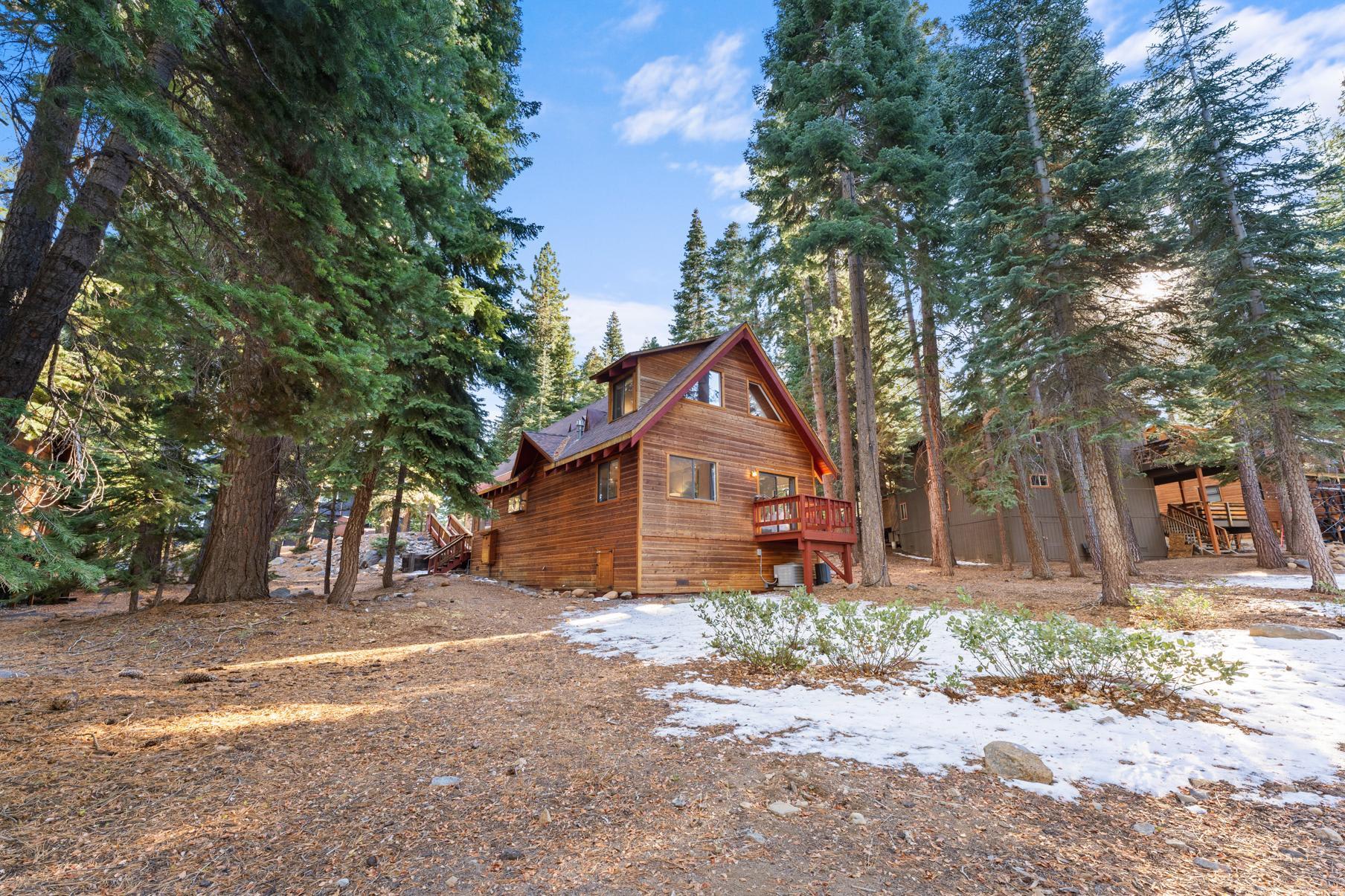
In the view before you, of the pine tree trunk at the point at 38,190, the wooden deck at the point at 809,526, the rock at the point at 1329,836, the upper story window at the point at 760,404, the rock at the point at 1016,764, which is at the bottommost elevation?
the rock at the point at 1329,836

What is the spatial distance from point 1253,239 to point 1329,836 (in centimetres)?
1277

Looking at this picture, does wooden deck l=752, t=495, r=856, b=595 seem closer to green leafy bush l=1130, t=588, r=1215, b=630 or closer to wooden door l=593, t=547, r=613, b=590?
wooden door l=593, t=547, r=613, b=590

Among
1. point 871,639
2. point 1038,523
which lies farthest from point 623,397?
point 1038,523

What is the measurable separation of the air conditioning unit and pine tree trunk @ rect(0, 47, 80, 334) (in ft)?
48.8

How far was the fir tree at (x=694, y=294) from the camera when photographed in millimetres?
31188

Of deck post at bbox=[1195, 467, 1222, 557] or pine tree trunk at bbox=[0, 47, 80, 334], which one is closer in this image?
pine tree trunk at bbox=[0, 47, 80, 334]

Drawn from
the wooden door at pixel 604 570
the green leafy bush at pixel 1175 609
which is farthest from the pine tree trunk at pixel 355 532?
the green leafy bush at pixel 1175 609

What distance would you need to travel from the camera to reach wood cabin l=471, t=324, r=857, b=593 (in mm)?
13852

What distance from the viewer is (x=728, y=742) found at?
3846mm

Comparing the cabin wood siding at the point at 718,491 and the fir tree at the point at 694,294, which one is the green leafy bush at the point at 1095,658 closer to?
the cabin wood siding at the point at 718,491

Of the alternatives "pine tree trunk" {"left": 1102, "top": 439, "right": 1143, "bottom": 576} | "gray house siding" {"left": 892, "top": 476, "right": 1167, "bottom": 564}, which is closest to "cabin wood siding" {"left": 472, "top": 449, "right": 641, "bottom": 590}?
"pine tree trunk" {"left": 1102, "top": 439, "right": 1143, "bottom": 576}

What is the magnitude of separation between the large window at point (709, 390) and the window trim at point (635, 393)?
156cm

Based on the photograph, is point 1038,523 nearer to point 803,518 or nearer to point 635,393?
point 803,518

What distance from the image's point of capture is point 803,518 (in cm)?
1420
